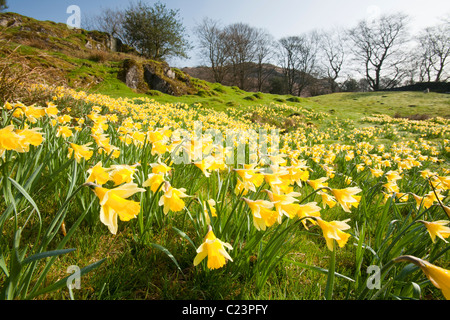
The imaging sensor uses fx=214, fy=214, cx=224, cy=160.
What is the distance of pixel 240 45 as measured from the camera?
1373 inches

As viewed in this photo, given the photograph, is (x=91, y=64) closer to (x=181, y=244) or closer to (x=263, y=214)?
(x=181, y=244)

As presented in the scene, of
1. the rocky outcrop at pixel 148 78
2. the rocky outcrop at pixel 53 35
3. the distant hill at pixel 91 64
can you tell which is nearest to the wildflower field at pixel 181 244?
the distant hill at pixel 91 64

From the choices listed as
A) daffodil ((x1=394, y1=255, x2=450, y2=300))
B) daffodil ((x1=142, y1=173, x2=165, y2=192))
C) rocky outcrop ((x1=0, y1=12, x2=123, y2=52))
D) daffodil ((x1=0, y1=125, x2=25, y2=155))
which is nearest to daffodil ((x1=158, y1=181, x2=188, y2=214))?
daffodil ((x1=142, y1=173, x2=165, y2=192))

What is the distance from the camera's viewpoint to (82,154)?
1.29m

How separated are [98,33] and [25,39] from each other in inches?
383

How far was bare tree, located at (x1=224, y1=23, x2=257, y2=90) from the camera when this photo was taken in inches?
1348

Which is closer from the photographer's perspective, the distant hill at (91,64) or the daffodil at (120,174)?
the daffodil at (120,174)

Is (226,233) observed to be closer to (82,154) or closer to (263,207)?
(263,207)

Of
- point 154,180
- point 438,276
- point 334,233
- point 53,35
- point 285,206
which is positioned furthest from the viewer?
point 53,35

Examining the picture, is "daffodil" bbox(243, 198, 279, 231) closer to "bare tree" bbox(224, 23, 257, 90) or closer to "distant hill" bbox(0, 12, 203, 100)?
"distant hill" bbox(0, 12, 203, 100)

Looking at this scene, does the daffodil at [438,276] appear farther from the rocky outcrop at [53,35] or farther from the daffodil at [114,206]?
the rocky outcrop at [53,35]

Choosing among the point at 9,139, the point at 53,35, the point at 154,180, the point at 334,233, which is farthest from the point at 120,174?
the point at 53,35

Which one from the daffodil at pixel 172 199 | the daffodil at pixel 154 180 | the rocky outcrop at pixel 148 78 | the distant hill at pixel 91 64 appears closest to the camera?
the daffodil at pixel 172 199

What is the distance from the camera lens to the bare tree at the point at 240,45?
34250 mm
